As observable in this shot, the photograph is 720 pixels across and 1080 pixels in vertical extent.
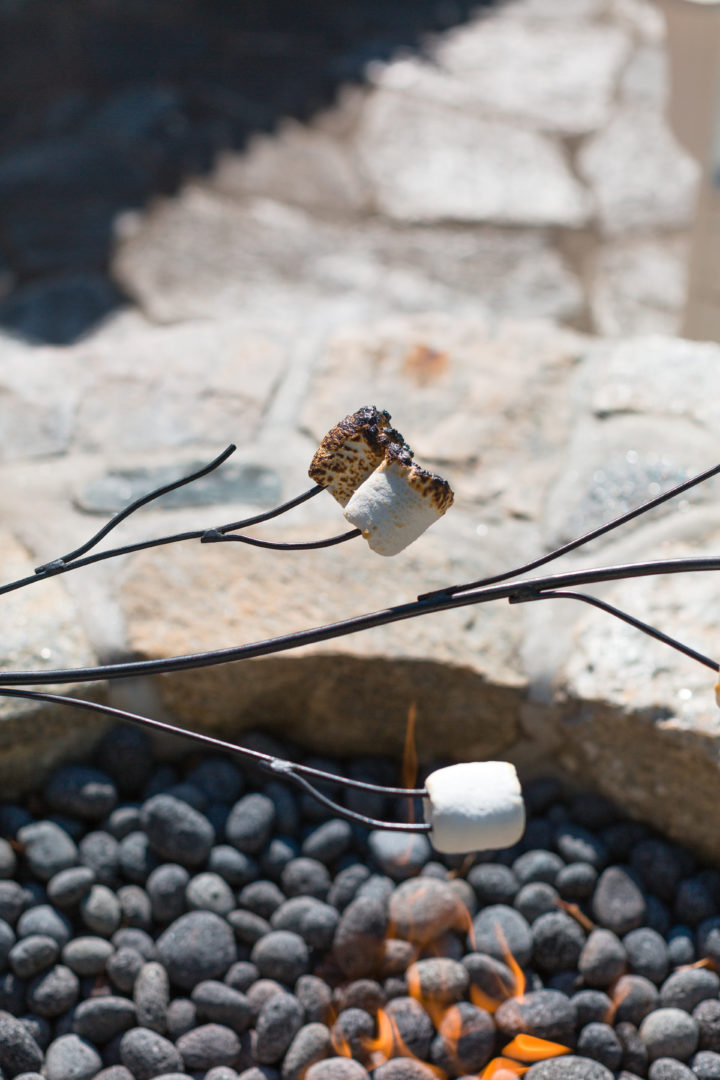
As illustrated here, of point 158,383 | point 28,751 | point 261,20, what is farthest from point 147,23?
point 28,751

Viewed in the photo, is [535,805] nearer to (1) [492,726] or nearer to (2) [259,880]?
(1) [492,726]

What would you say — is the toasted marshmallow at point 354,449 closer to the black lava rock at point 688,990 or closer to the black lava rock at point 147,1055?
the black lava rock at point 147,1055

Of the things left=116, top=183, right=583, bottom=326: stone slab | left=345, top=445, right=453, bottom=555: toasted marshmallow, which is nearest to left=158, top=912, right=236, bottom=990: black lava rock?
left=345, top=445, right=453, bottom=555: toasted marshmallow

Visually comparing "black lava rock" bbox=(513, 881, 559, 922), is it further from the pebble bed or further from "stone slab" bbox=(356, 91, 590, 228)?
"stone slab" bbox=(356, 91, 590, 228)

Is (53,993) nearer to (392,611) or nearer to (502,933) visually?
(502,933)

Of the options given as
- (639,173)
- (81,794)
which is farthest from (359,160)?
(81,794)

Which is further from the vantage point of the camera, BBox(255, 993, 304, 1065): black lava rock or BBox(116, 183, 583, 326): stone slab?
BBox(116, 183, 583, 326): stone slab
